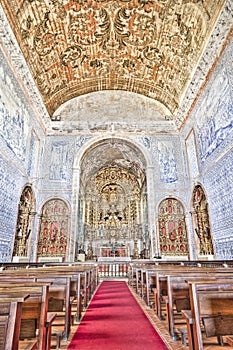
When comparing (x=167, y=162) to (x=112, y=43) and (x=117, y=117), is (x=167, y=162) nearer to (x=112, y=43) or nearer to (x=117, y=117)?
(x=117, y=117)

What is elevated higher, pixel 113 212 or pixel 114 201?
pixel 114 201

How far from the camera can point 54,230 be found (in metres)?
11.5

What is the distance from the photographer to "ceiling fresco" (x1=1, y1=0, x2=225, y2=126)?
8938mm

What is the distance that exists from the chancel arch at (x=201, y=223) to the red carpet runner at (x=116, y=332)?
6335 millimetres

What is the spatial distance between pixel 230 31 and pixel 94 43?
20.6ft

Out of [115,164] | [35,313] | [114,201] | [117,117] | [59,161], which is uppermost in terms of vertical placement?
[117,117]

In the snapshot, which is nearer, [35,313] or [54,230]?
[35,313]

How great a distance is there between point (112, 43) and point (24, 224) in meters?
9.65

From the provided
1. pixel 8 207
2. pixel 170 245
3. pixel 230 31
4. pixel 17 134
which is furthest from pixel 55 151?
pixel 230 31

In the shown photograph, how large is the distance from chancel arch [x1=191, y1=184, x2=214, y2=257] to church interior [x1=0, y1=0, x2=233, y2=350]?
5cm

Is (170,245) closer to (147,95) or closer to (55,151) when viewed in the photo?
(55,151)

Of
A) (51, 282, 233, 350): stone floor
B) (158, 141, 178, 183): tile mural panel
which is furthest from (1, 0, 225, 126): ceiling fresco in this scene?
(51, 282, 233, 350): stone floor

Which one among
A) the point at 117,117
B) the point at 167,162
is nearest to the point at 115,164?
the point at 117,117

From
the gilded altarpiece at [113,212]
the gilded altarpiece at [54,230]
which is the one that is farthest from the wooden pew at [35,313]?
the gilded altarpiece at [113,212]
